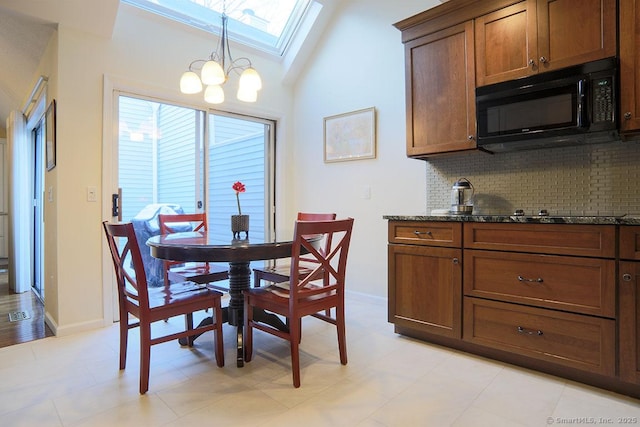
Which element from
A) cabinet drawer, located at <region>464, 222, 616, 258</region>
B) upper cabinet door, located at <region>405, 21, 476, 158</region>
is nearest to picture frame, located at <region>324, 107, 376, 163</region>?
upper cabinet door, located at <region>405, 21, 476, 158</region>

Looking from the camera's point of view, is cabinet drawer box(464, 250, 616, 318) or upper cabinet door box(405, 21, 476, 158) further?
upper cabinet door box(405, 21, 476, 158)

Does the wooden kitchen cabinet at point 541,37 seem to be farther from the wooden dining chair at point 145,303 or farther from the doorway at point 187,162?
the wooden dining chair at point 145,303

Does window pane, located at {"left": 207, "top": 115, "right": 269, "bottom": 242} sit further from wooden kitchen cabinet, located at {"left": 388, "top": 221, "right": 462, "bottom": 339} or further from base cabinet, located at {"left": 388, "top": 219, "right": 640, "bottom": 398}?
base cabinet, located at {"left": 388, "top": 219, "right": 640, "bottom": 398}

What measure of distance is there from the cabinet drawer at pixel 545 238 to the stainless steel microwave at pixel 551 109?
1.85ft

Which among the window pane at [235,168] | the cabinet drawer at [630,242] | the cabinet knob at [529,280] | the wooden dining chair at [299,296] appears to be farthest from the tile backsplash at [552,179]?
the window pane at [235,168]

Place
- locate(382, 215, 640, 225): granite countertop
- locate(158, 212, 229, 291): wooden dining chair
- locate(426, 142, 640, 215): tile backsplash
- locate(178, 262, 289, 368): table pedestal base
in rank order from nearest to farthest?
locate(382, 215, 640, 225): granite countertop
locate(426, 142, 640, 215): tile backsplash
locate(178, 262, 289, 368): table pedestal base
locate(158, 212, 229, 291): wooden dining chair

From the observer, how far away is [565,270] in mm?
1838

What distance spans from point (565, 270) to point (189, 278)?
7.59ft

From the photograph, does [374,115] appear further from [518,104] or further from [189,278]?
[189,278]

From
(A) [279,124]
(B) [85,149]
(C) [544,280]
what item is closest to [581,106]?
(C) [544,280]

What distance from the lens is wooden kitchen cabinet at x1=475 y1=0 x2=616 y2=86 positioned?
1.91 m

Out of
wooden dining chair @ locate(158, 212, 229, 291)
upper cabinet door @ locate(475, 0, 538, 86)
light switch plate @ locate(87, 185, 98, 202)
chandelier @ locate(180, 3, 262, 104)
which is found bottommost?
wooden dining chair @ locate(158, 212, 229, 291)

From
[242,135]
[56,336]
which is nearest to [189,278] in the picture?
[56,336]

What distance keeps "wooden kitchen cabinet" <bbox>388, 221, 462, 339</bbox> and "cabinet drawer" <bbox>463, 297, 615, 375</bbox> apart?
11 cm
